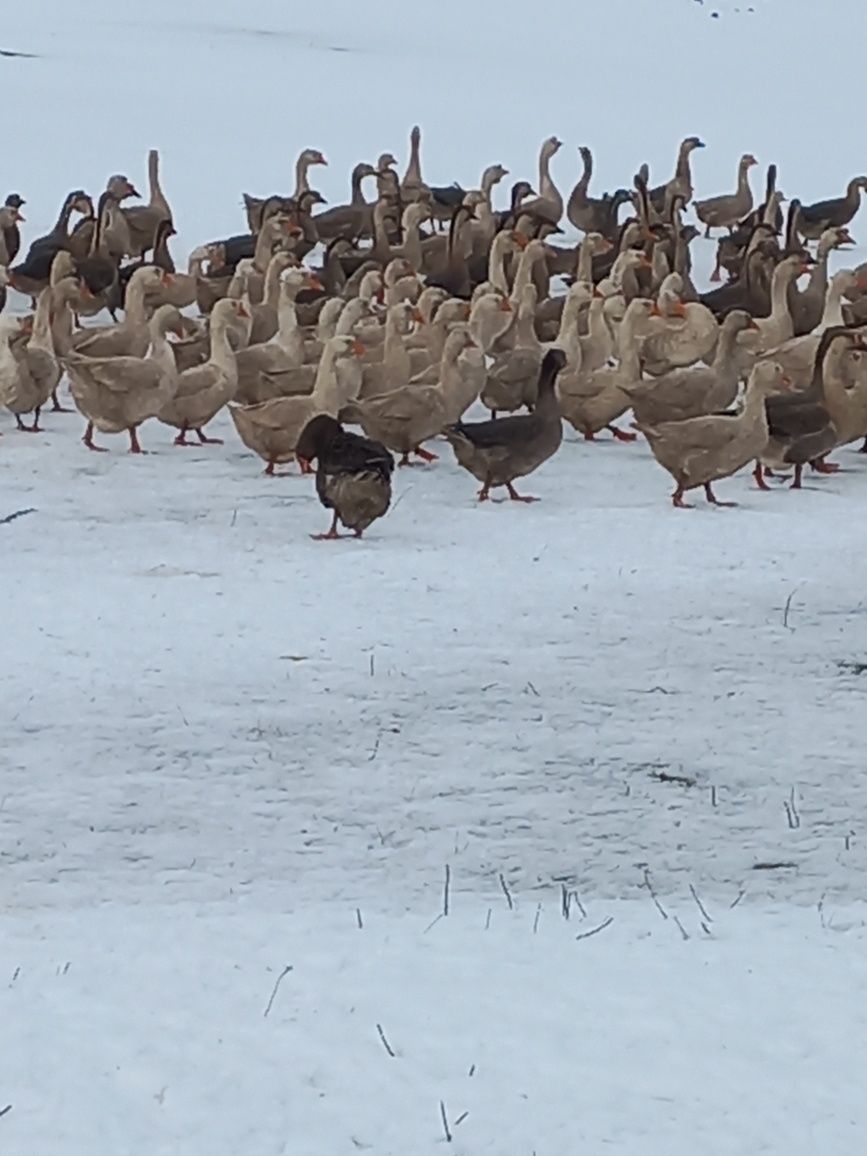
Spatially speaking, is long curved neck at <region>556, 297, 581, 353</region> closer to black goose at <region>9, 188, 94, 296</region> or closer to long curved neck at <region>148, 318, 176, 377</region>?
long curved neck at <region>148, 318, 176, 377</region>

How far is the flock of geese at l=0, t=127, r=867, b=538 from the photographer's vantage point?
11625mm

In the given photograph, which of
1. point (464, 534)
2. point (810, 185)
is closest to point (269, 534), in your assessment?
point (464, 534)

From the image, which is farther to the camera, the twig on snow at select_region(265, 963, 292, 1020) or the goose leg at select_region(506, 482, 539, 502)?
the goose leg at select_region(506, 482, 539, 502)

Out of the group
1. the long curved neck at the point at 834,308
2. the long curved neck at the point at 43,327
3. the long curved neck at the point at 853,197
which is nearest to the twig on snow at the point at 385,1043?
the long curved neck at the point at 43,327

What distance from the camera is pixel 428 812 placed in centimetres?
725

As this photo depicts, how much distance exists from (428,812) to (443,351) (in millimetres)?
6221

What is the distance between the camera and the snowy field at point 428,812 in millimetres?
5273

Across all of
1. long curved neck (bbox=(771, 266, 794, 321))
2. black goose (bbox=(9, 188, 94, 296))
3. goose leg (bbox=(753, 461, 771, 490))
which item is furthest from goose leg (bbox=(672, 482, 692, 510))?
black goose (bbox=(9, 188, 94, 296))

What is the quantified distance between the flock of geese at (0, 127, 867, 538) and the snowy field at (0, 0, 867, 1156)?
35cm

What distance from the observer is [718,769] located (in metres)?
7.70

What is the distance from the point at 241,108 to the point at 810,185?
9825mm

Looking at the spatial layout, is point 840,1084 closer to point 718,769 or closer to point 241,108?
point 718,769

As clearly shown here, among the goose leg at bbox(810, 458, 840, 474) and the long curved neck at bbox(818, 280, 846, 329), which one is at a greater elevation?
the long curved neck at bbox(818, 280, 846, 329)

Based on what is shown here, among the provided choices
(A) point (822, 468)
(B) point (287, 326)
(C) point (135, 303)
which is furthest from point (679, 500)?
(C) point (135, 303)
